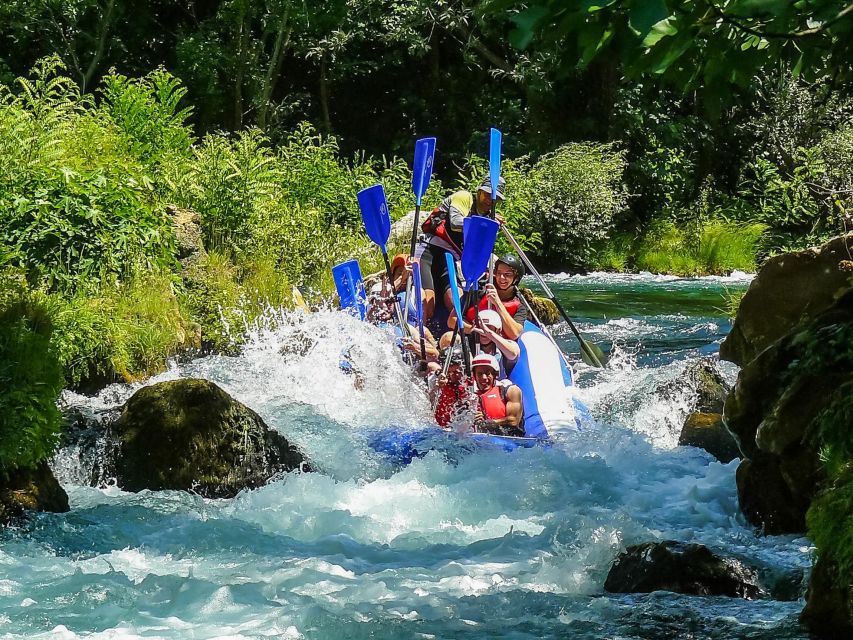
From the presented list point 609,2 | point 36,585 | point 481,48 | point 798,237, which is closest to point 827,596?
point 609,2

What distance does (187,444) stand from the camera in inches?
228

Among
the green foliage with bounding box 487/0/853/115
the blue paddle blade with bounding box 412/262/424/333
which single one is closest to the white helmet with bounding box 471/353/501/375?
the blue paddle blade with bounding box 412/262/424/333

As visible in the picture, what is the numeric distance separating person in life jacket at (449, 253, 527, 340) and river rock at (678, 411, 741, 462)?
1.25 metres

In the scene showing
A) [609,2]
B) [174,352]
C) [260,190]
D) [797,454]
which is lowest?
[797,454]

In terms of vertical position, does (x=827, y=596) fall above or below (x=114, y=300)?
below

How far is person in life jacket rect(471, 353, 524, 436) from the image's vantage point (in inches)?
263

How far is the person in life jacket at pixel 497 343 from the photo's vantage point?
22.5 feet

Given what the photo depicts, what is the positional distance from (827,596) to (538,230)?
13.8 metres

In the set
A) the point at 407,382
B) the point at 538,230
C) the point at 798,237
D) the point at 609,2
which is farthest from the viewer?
the point at 538,230

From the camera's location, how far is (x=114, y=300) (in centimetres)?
794

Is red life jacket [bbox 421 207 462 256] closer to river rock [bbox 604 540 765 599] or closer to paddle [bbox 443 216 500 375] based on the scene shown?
paddle [bbox 443 216 500 375]

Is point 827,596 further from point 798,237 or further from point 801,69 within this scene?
point 798,237

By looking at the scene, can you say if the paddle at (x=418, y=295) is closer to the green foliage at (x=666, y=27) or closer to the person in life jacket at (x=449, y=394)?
the person in life jacket at (x=449, y=394)

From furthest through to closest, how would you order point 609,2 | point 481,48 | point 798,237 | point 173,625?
point 481,48, point 798,237, point 173,625, point 609,2
